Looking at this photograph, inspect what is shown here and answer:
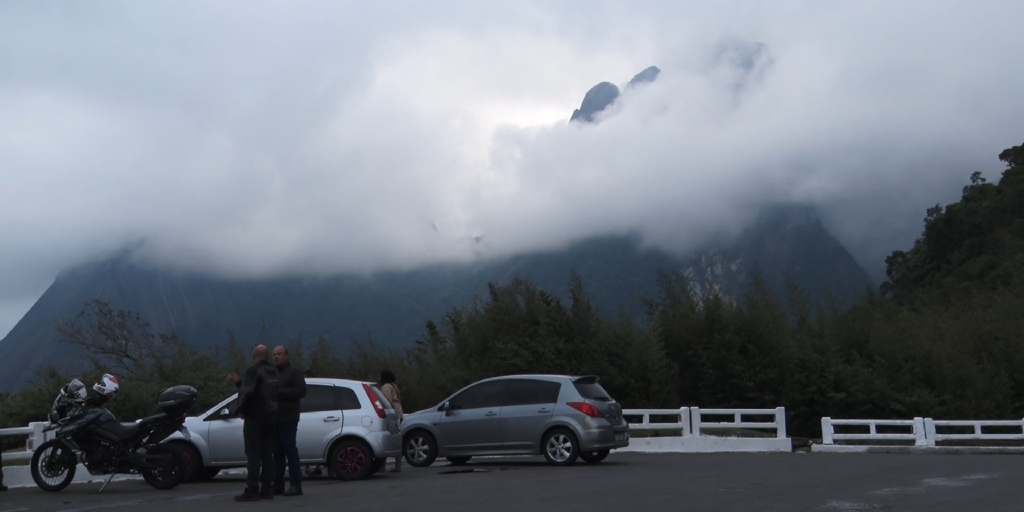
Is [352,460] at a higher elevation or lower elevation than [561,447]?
lower

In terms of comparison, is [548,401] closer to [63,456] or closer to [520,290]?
[63,456]

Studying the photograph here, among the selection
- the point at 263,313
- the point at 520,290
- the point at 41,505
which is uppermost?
the point at 263,313

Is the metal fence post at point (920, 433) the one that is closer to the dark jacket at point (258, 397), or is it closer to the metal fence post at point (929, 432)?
the metal fence post at point (929, 432)

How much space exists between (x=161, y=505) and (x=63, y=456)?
300cm

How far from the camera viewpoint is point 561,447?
17.2 metres

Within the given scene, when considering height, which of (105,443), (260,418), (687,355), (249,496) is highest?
(687,355)

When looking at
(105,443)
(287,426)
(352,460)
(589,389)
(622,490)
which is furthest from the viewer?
(589,389)

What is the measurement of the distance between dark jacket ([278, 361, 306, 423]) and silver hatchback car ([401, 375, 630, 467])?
219 inches

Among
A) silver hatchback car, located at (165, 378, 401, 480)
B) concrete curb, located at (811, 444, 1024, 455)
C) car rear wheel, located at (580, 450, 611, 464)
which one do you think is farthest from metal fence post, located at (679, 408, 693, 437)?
silver hatchback car, located at (165, 378, 401, 480)

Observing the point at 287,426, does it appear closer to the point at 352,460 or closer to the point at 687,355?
the point at 352,460

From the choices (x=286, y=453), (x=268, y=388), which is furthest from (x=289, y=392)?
(x=286, y=453)

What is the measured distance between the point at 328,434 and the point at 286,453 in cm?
224

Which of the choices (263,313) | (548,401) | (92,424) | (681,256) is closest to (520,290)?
(548,401)

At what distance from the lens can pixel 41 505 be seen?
12.2 metres
